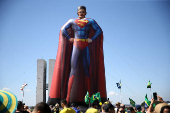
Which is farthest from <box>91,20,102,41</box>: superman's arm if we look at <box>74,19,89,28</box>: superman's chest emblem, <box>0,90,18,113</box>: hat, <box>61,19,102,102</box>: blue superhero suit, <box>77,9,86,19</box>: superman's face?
<box>0,90,18,113</box>: hat

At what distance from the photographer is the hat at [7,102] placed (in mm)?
2918

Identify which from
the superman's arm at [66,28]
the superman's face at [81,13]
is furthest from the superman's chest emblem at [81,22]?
the superman's face at [81,13]

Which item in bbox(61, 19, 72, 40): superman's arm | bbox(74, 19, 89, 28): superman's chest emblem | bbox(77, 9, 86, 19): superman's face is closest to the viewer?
bbox(74, 19, 89, 28): superman's chest emblem

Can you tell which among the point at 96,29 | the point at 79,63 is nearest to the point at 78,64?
the point at 79,63

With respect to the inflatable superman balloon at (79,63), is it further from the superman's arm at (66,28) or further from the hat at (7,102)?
the hat at (7,102)

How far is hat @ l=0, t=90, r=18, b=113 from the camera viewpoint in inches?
115

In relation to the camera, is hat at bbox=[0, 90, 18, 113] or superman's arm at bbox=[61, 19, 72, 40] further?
superman's arm at bbox=[61, 19, 72, 40]

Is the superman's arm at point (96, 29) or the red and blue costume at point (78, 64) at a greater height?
the superman's arm at point (96, 29)

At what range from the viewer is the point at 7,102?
2949 mm

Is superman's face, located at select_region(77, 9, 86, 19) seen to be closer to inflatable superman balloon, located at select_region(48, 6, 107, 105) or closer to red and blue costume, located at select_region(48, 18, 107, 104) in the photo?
inflatable superman balloon, located at select_region(48, 6, 107, 105)

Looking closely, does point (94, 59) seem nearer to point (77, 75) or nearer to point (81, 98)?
point (77, 75)

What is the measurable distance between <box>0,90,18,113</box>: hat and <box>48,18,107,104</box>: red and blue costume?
1477cm

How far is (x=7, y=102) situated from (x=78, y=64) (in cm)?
1522

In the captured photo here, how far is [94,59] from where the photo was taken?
1912 cm
